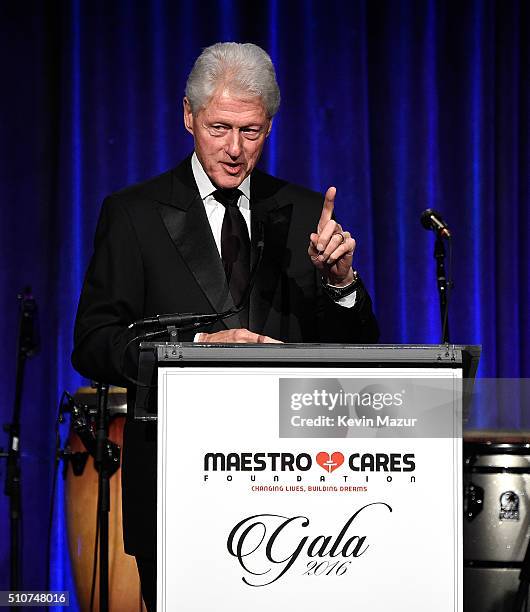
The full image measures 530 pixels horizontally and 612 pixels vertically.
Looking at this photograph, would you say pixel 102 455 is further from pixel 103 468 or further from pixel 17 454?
pixel 17 454

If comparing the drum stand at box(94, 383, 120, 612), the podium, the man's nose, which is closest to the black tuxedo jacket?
the man's nose

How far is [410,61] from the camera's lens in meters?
4.59

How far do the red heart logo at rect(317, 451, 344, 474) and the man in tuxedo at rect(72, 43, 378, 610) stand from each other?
1.50 feet

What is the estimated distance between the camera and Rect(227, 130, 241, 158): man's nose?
218 centimetres

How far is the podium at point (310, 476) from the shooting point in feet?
5.34

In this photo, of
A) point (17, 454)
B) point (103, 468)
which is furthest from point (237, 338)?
point (17, 454)

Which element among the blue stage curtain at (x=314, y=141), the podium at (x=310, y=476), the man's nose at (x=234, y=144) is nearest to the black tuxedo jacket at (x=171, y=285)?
the man's nose at (x=234, y=144)

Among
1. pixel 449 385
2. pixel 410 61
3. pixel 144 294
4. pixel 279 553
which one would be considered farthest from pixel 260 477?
pixel 410 61

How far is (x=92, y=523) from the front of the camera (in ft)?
12.0

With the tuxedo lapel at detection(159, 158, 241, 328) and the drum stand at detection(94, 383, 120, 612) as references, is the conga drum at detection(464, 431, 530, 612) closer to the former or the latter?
the drum stand at detection(94, 383, 120, 612)

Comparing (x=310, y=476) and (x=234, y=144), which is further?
(x=234, y=144)

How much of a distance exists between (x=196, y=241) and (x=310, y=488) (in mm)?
718

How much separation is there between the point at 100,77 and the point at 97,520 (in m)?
1.98

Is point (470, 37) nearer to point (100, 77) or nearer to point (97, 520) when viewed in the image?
point (100, 77)
